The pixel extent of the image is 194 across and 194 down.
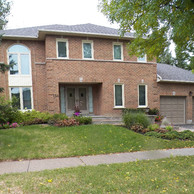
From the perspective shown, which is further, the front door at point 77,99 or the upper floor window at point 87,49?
the front door at point 77,99

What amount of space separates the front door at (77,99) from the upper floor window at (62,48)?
2.81 meters

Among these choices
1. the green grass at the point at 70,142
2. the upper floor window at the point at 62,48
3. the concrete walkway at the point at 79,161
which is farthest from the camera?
the upper floor window at the point at 62,48

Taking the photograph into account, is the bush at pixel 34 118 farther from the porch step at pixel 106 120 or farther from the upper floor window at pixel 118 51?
the upper floor window at pixel 118 51

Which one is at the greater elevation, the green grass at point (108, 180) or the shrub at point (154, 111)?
the shrub at point (154, 111)

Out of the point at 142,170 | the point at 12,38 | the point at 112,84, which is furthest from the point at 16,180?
the point at 12,38

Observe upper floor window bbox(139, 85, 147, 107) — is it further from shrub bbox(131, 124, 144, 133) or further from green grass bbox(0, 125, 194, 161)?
green grass bbox(0, 125, 194, 161)

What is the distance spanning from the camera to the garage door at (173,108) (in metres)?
14.5

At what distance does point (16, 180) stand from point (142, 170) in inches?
117

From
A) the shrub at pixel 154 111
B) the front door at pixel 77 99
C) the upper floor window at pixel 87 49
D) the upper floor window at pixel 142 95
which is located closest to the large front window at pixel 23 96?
the front door at pixel 77 99

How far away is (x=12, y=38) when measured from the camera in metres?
12.0

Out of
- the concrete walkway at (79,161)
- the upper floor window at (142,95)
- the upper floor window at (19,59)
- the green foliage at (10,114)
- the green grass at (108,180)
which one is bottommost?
the concrete walkway at (79,161)

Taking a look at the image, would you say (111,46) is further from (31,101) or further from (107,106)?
(31,101)

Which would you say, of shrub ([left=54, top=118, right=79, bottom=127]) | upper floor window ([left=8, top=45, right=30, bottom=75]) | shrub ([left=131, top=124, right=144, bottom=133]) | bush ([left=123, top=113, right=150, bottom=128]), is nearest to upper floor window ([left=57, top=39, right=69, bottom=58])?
upper floor window ([left=8, top=45, right=30, bottom=75])

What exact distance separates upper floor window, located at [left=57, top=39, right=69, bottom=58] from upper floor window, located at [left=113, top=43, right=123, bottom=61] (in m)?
3.64
